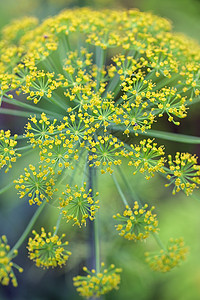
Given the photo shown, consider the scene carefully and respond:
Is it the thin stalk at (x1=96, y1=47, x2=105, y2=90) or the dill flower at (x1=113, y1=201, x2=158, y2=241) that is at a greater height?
the thin stalk at (x1=96, y1=47, x2=105, y2=90)

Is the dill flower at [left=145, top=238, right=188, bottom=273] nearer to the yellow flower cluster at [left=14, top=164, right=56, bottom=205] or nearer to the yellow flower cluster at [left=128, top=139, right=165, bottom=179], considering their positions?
the yellow flower cluster at [left=128, top=139, right=165, bottom=179]

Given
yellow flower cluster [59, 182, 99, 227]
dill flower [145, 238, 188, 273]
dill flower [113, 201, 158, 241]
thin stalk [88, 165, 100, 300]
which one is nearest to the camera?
yellow flower cluster [59, 182, 99, 227]

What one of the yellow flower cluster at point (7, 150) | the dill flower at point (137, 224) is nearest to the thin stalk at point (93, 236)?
the dill flower at point (137, 224)

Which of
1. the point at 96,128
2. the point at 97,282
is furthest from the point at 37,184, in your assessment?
the point at 97,282

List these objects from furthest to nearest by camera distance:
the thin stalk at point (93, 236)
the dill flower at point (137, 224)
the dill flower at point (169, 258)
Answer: the dill flower at point (169, 258), the thin stalk at point (93, 236), the dill flower at point (137, 224)

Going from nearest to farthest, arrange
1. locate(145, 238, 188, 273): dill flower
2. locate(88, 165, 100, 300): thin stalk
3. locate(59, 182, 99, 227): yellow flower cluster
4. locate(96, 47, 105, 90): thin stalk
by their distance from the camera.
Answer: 1. locate(59, 182, 99, 227): yellow flower cluster
2. locate(88, 165, 100, 300): thin stalk
3. locate(145, 238, 188, 273): dill flower
4. locate(96, 47, 105, 90): thin stalk

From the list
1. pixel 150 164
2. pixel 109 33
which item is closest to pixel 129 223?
pixel 150 164

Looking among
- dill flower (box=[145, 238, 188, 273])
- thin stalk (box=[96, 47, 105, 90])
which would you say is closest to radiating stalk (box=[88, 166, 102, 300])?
dill flower (box=[145, 238, 188, 273])

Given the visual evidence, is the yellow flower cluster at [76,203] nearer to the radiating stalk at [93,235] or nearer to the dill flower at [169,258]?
the radiating stalk at [93,235]
